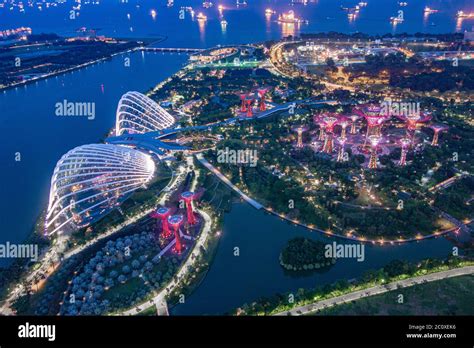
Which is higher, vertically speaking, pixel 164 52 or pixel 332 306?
pixel 164 52

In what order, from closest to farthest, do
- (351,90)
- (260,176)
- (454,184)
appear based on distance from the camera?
(454,184) → (260,176) → (351,90)

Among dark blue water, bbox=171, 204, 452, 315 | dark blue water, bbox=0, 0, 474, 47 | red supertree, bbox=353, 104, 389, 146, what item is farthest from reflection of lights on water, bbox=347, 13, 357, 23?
dark blue water, bbox=171, 204, 452, 315

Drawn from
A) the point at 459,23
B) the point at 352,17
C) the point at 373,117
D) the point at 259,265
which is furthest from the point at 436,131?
the point at 352,17

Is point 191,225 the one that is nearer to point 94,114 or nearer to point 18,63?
point 94,114

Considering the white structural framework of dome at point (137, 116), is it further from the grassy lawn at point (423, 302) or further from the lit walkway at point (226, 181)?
the grassy lawn at point (423, 302)

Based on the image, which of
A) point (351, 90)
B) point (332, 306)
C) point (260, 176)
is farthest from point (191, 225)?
point (351, 90)

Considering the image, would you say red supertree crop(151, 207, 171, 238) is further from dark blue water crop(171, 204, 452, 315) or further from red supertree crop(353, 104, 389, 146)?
red supertree crop(353, 104, 389, 146)
